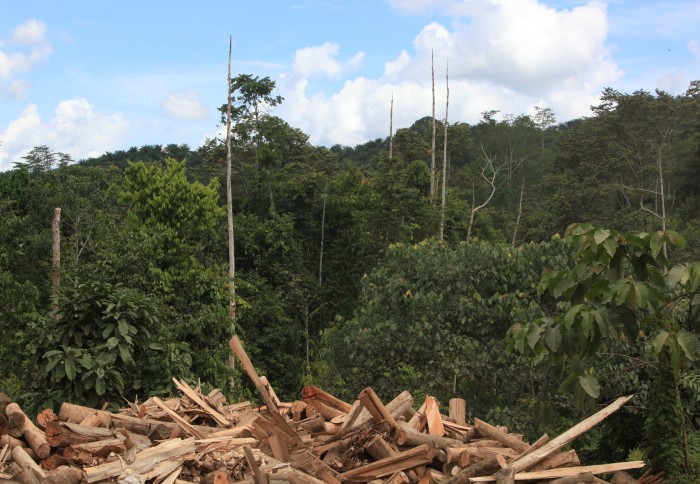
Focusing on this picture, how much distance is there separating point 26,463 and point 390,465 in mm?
2367

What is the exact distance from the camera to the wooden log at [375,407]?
5039 mm

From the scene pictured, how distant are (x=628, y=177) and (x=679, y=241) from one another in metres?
34.0

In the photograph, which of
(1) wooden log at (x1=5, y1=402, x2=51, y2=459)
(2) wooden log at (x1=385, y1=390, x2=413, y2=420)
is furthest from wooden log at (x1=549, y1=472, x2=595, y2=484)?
(1) wooden log at (x1=5, y1=402, x2=51, y2=459)

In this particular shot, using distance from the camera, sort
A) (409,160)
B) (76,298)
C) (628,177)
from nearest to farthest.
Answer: (76,298) → (628,177) → (409,160)

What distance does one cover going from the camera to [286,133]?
34.4m

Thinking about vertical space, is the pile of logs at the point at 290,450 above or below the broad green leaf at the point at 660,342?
below

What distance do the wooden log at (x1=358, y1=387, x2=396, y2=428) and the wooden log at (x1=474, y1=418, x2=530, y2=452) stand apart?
67 centimetres

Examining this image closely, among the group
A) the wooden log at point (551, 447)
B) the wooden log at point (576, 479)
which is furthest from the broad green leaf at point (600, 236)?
the wooden log at point (576, 479)

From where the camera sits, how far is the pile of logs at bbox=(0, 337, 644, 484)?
4633mm

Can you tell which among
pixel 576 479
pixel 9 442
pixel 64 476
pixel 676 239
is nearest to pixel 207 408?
pixel 9 442

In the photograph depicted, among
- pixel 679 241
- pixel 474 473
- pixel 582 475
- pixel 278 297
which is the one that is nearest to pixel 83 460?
pixel 474 473

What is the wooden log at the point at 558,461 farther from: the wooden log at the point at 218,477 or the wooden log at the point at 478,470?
the wooden log at the point at 218,477

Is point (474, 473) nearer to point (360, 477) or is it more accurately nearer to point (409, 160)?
point (360, 477)

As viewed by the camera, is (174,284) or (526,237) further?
(526,237)
